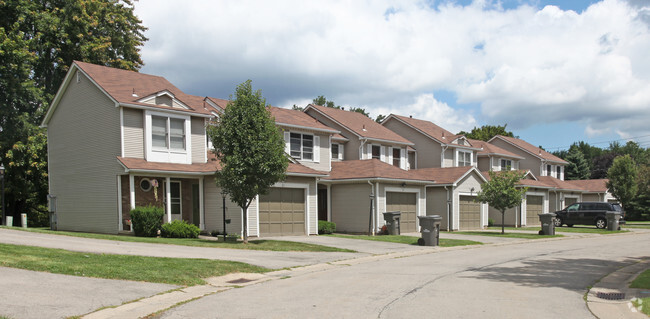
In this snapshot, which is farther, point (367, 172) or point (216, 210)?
point (367, 172)

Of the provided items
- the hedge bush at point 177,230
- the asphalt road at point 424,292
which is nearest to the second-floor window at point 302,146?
the hedge bush at point 177,230

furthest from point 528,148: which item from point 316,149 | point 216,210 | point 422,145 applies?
point 216,210

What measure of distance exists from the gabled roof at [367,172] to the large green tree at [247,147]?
936 centimetres

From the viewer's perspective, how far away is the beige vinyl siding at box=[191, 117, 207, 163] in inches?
1048

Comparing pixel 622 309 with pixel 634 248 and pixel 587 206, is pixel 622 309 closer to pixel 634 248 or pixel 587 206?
pixel 634 248

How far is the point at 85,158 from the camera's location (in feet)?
83.9

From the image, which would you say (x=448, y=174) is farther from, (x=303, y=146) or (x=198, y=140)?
(x=198, y=140)

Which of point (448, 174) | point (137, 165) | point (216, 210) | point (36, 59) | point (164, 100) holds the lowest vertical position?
point (216, 210)

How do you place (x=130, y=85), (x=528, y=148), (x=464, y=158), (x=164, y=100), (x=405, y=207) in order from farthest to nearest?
(x=528, y=148)
(x=464, y=158)
(x=405, y=207)
(x=130, y=85)
(x=164, y=100)

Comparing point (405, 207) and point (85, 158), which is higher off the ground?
point (85, 158)

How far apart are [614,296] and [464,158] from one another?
113 feet

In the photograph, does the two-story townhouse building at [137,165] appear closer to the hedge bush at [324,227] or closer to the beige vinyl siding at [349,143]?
the hedge bush at [324,227]

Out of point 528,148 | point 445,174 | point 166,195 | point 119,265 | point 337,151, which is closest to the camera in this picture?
point 119,265

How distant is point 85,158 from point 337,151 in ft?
54.1
